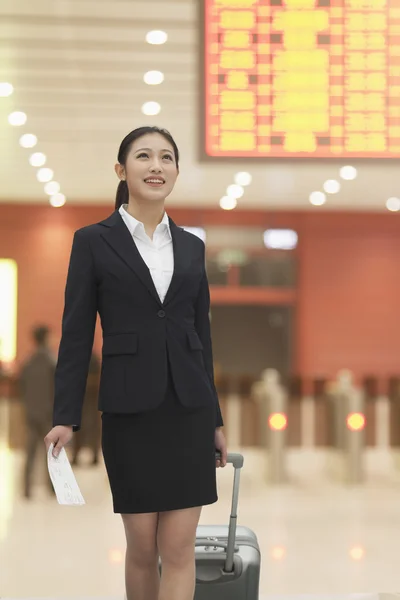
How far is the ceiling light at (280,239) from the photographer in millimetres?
15617

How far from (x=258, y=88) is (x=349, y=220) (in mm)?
12242

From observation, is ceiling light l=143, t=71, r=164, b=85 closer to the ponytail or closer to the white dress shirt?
the ponytail

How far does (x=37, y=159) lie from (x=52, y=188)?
2.50m

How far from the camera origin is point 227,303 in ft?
52.5

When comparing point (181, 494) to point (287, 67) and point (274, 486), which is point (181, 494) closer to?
point (287, 67)

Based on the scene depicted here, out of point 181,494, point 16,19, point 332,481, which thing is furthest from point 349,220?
point 181,494

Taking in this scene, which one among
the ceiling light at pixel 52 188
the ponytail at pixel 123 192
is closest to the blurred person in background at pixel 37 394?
the ponytail at pixel 123 192

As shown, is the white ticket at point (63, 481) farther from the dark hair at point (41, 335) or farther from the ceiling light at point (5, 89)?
the ceiling light at point (5, 89)

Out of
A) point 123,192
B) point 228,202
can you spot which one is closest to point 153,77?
point 123,192

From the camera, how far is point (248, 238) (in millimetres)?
15586

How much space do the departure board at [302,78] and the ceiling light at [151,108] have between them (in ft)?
11.4

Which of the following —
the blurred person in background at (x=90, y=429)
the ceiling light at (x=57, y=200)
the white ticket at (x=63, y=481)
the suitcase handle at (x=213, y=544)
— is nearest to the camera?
the white ticket at (x=63, y=481)

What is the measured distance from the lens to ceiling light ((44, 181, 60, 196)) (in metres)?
11.7

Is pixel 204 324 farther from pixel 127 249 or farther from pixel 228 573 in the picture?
pixel 228 573
